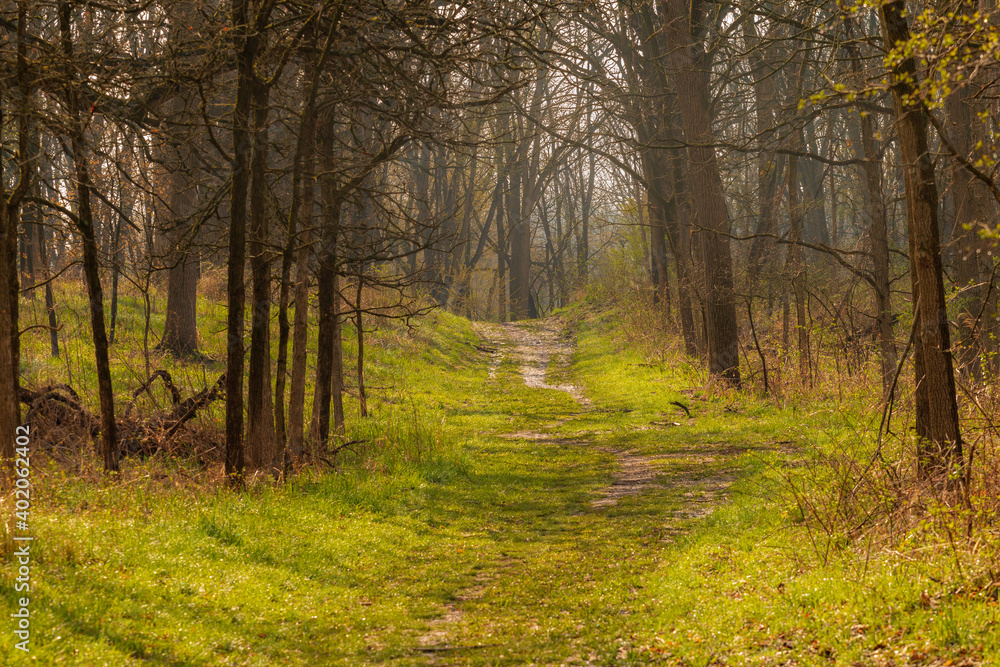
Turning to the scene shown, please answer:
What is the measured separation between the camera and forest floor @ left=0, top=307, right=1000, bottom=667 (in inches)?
190

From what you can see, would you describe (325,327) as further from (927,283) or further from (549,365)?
(549,365)

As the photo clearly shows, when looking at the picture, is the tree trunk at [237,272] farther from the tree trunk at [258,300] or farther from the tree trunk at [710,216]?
the tree trunk at [710,216]

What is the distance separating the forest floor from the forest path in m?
0.03

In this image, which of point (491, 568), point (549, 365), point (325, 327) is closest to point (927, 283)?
point (491, 568)

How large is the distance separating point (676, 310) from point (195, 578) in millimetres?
21147

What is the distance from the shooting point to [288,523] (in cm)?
810

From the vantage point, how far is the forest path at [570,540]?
5492 millimetres

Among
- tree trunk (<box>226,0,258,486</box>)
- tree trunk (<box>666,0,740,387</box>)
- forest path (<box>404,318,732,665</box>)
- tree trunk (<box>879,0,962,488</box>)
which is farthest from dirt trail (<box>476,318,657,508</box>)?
A: tree trunk (<box>226,0,258,486</box>)

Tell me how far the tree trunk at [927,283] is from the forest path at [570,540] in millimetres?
2625

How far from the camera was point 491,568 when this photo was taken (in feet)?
24.3

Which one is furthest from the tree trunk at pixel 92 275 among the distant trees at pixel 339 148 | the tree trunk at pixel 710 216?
the tree trunk at pixel 710 216

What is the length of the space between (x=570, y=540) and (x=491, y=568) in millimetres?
1090

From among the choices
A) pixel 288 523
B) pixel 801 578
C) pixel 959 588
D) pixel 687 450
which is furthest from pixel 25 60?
pixel 687 450

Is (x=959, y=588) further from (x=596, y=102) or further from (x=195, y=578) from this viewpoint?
(x=596, y=102)
